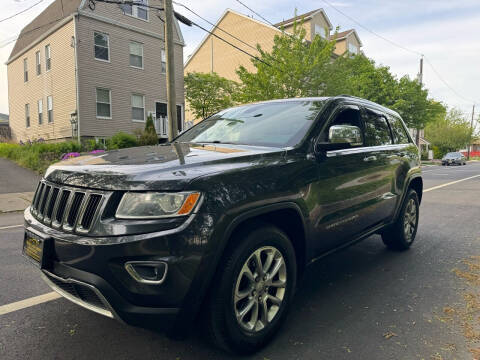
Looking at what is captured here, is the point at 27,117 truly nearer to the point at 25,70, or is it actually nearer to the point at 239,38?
the point at 25,70

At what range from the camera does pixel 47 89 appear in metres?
20.0

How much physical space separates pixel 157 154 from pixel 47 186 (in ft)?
2.63

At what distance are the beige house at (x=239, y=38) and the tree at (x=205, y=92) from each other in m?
4.30

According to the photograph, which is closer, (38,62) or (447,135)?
(38,62)

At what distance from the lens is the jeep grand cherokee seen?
2031mm

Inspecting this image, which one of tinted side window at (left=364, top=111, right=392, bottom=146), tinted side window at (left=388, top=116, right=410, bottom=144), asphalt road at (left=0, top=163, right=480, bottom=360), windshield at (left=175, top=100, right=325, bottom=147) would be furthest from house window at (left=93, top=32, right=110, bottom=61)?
tinted side window at (left=364, top=111, right=392, bottom=146)

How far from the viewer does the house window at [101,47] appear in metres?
18.0

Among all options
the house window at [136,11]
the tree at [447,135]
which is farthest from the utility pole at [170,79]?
the tree at [447,135]

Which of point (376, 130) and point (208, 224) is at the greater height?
point (376, 130)

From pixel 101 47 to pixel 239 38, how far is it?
603 inches

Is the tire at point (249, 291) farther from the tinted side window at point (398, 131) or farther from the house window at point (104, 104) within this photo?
the house window at point (104, 104)

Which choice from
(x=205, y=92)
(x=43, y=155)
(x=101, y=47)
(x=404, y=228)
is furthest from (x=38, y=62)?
(x=404, y=228)

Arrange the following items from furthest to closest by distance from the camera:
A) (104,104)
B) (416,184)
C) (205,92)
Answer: (205,92) → (104,104) → (416,184)

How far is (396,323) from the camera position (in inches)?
115
